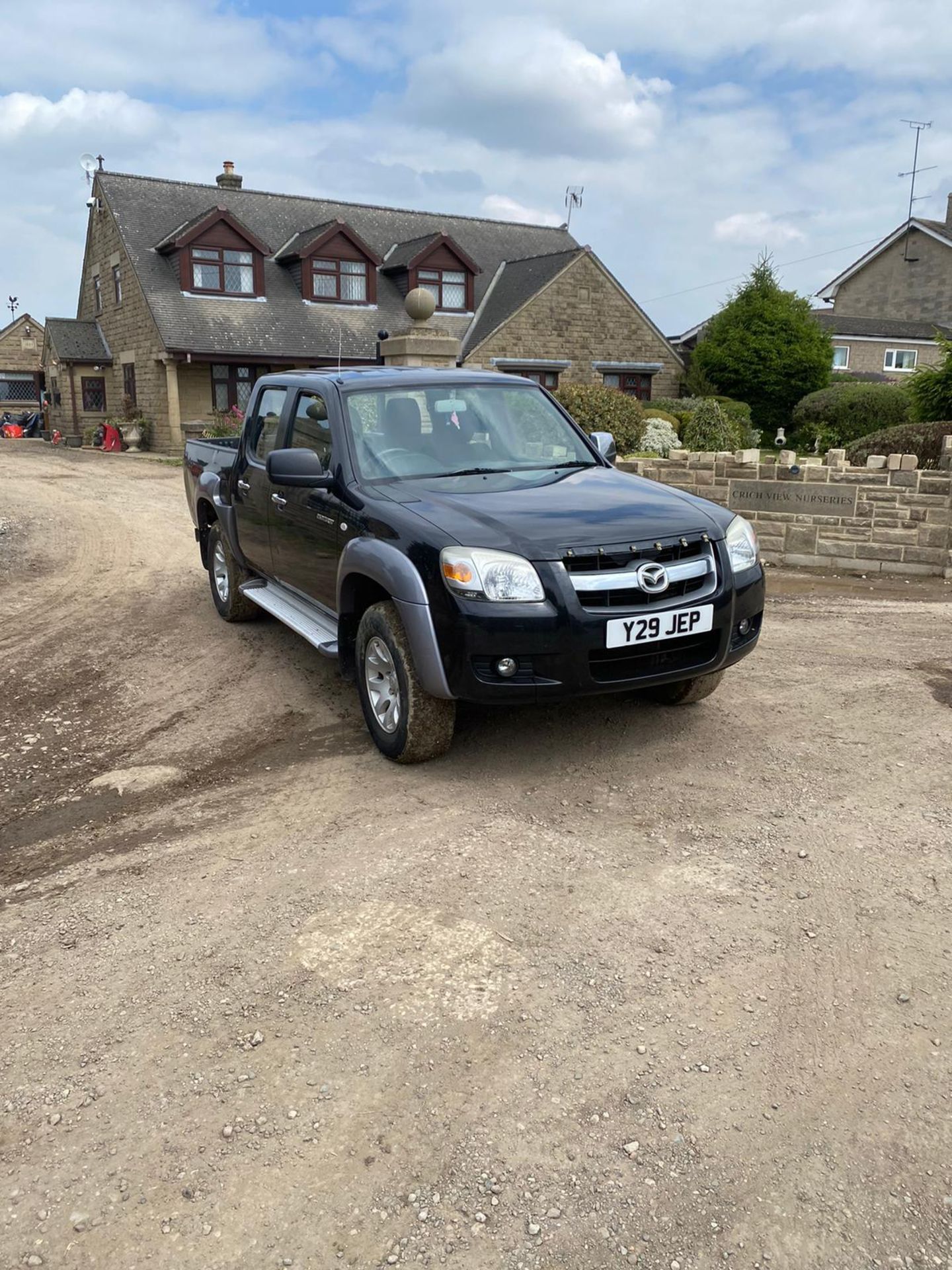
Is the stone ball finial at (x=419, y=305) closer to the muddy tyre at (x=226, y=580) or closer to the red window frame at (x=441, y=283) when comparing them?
the muddy tyre at (x=226, y=580)

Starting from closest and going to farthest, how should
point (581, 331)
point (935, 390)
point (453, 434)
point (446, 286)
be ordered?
point (453, 434) → point (935, 390) → point (581, 331) → point (446, 286)

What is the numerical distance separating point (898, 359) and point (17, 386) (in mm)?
44330

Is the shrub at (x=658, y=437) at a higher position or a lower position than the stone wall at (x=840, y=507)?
higher

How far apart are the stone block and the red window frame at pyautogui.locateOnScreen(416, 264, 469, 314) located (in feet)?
81.9

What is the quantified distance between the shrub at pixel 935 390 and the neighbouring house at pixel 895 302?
29510mm

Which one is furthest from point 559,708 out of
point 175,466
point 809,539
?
point 175,466

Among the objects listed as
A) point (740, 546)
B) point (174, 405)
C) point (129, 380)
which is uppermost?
point (129, 380)

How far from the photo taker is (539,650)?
4.41 metres

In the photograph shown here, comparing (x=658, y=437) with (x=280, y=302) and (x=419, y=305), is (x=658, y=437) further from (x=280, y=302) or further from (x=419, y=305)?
(x=280, y=302)

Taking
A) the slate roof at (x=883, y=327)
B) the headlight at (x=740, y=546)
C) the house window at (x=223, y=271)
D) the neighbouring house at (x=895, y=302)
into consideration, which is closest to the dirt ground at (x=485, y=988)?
the headlight at (x=740, y=546)

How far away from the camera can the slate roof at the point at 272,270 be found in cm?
2967

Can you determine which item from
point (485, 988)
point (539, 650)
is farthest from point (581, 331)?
point (485, 988)

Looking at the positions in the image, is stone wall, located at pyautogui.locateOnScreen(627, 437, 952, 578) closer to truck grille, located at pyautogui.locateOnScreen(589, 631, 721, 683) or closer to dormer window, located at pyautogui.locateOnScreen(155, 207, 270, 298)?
truck grille, located at pyautogui.locateOnScreen(589, 631, 721, 683)

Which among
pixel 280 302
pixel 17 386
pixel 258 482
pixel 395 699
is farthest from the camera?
pixel 17 386
